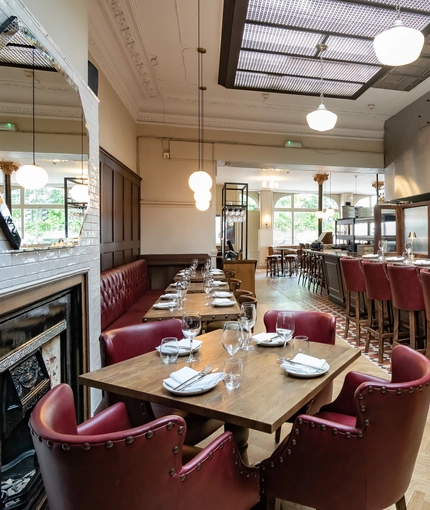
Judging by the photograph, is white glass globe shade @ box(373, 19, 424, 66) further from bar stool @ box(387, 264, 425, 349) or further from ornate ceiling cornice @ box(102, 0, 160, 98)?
ornate ceiling cornice @ box(102, 0, 160, 98)

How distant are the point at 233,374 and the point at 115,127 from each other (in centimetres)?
471

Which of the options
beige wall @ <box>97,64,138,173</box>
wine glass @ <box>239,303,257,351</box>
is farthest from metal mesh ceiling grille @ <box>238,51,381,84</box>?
wine glass @ <box>239,303,257,351</box>

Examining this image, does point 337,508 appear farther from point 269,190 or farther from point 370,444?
point 269,190

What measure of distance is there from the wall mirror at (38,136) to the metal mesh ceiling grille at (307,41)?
90.3 inches

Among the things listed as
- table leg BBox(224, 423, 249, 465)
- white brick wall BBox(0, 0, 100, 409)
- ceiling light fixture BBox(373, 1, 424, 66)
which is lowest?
table leg BBox(224, 423, 249, 465)

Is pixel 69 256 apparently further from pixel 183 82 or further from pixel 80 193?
pixel 183 82

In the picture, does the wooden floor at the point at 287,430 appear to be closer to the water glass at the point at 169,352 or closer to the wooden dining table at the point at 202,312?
the wooden dining table at the point at 202,312

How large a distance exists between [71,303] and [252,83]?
4.43 meters

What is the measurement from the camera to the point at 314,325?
221cm

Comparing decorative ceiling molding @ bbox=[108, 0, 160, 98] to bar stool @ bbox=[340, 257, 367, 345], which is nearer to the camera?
decorative ceiling molding @ bbox=[108, 0, 160, 98]

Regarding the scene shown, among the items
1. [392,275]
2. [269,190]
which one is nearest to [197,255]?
[392,275]

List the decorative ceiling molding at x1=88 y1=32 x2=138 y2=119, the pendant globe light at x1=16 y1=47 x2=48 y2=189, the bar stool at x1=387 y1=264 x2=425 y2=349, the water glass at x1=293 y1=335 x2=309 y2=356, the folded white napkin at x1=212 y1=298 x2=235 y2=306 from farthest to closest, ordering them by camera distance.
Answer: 1. the decorative ceiling molding at x1=88 y1=32 x2=138 y2=119
2. the bar stool at x1=387 y1=264 x2=425 y2=349
3. the folded white napkin at x1=212 y1=298 x2=235 y2=306
4. the water glass at x1=293 y1=335 x2=309 y2=356
5. the pendant globe light at x1=16 y1=47 x2=48 y2=189

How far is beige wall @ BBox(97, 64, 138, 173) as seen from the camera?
14.6 feet

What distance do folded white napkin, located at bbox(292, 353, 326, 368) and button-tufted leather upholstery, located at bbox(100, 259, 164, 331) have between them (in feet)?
7.94
